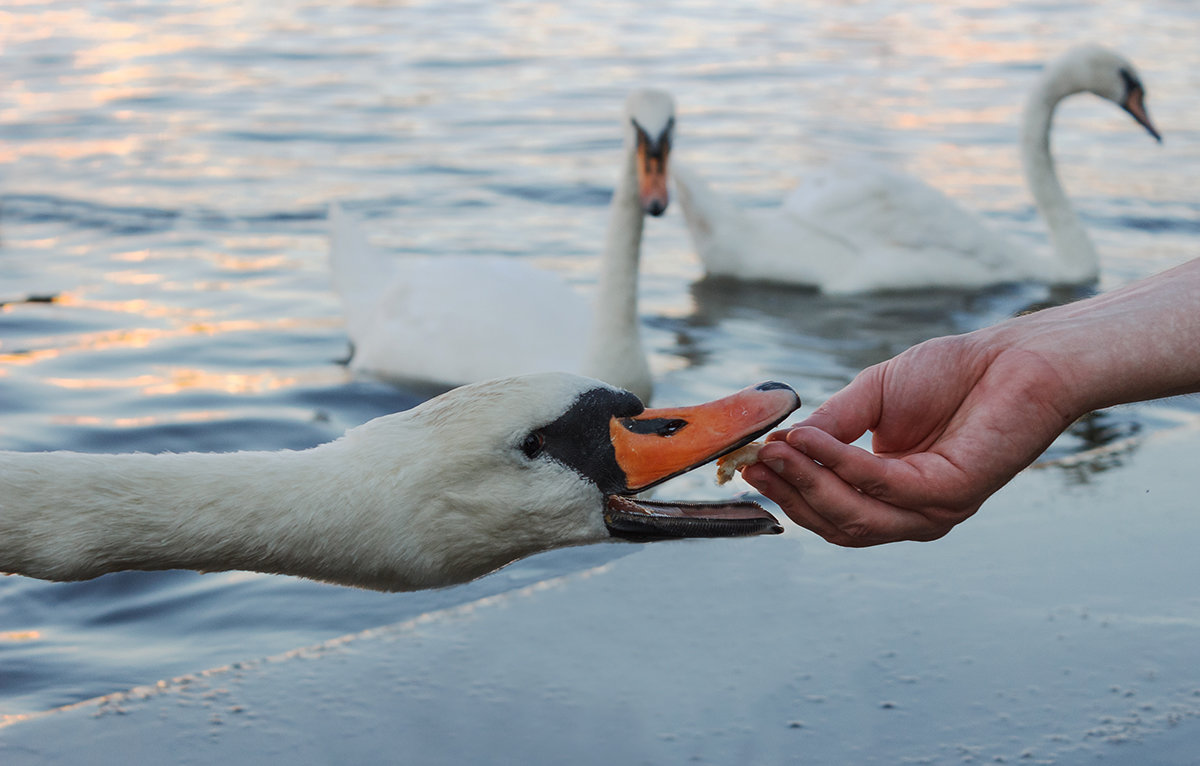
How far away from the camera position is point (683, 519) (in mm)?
2643

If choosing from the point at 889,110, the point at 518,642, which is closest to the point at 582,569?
the point at 518,642

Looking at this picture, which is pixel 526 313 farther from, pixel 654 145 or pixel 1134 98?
pixel 1134 98

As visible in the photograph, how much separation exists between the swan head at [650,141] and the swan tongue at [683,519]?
3.76 meters

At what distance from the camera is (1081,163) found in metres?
11.3

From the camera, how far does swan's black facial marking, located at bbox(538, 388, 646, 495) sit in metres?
2.65

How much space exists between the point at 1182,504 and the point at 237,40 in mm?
13425

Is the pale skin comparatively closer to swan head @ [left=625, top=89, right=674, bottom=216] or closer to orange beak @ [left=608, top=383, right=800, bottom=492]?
orange beak @ [left=608, top=383, right=800, bottom=492]

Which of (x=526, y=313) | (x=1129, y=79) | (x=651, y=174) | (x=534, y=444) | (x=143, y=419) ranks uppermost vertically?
(x=1129, y=79)

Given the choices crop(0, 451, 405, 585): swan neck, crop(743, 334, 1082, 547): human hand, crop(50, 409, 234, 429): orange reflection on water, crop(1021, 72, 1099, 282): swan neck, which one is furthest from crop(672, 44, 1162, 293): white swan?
crop(0, 451, 405, 585): swan neck

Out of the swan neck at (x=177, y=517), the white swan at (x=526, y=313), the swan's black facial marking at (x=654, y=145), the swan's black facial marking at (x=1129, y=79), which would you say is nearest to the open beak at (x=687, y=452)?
the swan neck at (x=177, y=517)

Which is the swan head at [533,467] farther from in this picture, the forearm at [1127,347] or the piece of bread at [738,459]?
the forearm at [1127,347]

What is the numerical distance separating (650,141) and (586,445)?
4078 mm

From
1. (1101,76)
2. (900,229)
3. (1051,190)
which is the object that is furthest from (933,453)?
(1101,76)

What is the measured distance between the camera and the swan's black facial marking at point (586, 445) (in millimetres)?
2654
